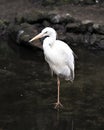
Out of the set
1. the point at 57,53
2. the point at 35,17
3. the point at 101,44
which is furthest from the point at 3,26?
the point at 57,53

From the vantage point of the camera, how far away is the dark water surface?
914 centimetres

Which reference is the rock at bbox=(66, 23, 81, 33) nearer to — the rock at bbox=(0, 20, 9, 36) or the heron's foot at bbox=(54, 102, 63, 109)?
the rock at bbox=(0, 20, 9, 36)

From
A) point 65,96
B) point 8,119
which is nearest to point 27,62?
point 65,96

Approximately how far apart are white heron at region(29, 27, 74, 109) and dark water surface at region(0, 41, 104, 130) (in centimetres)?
44

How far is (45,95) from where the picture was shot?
10.5 m

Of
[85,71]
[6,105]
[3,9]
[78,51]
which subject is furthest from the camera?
[3,9]

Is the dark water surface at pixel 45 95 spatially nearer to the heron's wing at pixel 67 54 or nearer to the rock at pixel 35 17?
the heron's wing at pixel 67 54

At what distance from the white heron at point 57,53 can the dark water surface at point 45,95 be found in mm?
440

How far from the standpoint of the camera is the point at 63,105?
1007 centimetres

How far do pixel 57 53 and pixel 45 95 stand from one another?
1.00 m

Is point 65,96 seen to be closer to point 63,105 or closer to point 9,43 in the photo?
point 63,105

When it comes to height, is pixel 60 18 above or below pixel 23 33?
above

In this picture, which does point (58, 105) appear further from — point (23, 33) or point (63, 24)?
point (63, 24)

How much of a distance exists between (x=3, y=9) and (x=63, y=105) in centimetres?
802
